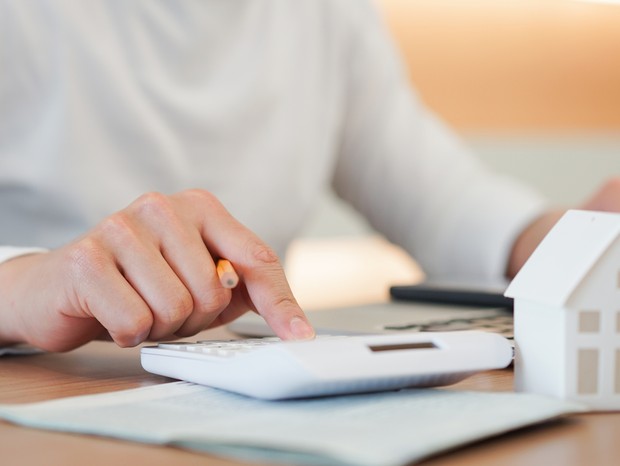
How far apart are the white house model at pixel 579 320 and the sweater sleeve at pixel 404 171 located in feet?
2.82

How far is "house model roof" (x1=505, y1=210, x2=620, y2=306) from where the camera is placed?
461 millimetres

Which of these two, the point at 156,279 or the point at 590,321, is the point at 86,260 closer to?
the point at 156,279

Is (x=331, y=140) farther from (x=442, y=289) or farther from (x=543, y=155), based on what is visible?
(x=543, y=155)

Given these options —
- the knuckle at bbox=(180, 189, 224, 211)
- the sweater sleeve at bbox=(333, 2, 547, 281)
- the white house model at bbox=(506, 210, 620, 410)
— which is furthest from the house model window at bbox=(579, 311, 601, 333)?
the sweater sleeve at bbox=(333, 2, 547, 281)

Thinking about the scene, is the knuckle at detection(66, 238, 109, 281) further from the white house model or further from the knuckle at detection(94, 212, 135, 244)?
the white house model

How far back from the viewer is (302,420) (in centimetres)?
42

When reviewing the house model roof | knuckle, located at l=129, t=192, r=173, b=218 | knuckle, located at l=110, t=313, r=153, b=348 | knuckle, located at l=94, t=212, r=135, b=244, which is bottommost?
knuckle, located at l=110, t=313, r=153, b=348

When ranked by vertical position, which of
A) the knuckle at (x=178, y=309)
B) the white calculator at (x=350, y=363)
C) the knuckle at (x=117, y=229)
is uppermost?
the knuckle at (x=117, y=229)

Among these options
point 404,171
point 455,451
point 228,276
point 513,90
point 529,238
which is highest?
point 513,90

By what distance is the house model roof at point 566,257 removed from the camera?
461 mm

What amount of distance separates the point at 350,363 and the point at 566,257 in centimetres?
12

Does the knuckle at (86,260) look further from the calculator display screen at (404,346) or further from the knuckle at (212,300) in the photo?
the calculator display screen at (404,346)

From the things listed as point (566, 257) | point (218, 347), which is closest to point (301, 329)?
point (218, 347)

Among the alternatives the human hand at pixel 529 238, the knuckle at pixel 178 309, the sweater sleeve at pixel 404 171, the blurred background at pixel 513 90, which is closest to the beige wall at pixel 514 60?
the blurred background at pixel 513 90
